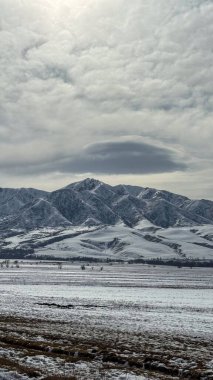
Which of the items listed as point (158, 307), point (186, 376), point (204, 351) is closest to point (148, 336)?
point (204, 351)

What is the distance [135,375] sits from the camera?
928 inches

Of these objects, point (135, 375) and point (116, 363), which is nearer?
point (135, 375)

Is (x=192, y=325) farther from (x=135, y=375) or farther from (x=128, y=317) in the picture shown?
(x=135, y=375)

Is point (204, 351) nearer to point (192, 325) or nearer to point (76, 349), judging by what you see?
point (76, 349)

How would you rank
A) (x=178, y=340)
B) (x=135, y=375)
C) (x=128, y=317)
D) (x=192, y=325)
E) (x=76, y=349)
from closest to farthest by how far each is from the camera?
1. (x=135, y=375)
2. (x=76, y=349)
3. (x=178, y=340)
4. (x=192, y=325)
5. (x=128, y=317)

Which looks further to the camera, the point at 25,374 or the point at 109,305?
the point at 109,305

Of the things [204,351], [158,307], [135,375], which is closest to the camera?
[135,375]

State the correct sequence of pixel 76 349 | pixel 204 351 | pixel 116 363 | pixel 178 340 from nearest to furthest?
pixel 116 363 → pixel 76 349 → pixel 204 351 → pixel 178 340

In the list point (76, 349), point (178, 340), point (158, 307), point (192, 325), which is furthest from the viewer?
point (158, 307)

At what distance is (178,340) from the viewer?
1543 inches

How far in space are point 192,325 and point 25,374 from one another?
34580 mm

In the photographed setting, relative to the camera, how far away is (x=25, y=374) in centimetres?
2197

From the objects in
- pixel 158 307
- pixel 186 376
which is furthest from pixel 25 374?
pixel 158 307

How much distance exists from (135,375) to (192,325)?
30817mm
